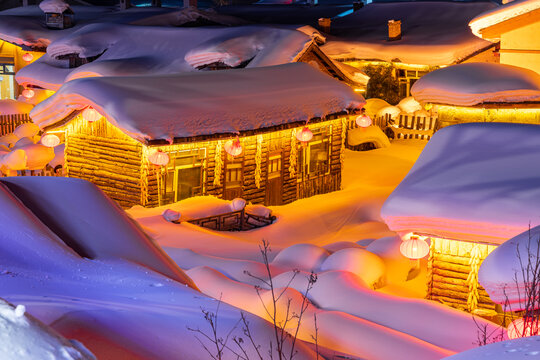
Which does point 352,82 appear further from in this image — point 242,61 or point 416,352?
point 416,352

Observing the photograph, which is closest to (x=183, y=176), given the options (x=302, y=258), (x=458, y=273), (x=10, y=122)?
(x=302, y=258)

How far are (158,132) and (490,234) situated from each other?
800cm

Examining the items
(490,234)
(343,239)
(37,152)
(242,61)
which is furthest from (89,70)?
(490,234)

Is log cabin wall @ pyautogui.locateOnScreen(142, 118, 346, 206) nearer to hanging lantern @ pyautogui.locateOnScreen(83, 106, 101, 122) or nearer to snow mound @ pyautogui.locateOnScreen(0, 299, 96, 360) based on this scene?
hanging lantern @ pyautogui.locateOnScreen(83, 106, 101, 122)

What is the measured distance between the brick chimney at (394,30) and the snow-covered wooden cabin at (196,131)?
12517mm

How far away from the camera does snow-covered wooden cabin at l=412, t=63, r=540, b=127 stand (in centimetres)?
2003

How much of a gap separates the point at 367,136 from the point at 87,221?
20.0 m

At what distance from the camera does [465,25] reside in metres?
32.5

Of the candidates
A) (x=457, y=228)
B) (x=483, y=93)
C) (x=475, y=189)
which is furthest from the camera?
(x=483, y=93)

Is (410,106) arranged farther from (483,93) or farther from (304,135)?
(304,135)

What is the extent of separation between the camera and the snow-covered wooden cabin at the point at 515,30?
17984 millimetres

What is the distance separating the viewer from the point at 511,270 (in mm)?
7996

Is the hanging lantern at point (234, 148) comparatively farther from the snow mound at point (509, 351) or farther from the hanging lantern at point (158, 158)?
the snow mound at point (509, 351)

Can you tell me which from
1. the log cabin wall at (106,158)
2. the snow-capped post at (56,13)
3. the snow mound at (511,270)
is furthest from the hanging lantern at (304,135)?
the snow-capped post at (56,13)
